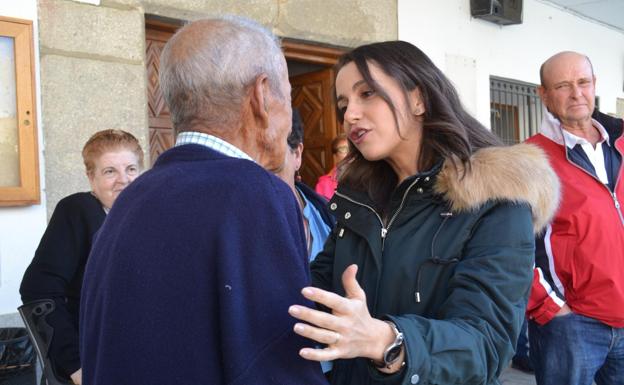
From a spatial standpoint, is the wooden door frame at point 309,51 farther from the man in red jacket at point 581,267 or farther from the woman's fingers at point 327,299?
the woman's fingers at point 327,299

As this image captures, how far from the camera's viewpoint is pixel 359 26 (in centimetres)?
561

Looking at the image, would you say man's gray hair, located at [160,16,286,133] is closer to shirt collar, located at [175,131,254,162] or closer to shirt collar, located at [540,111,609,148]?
shirt collar, located at [175,131,254,162]

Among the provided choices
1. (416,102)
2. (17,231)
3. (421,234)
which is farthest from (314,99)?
(421,234)

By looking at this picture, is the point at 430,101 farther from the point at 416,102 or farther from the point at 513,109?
the point at 513,109

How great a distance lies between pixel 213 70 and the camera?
123cm

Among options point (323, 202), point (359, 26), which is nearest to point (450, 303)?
point (323, 202)

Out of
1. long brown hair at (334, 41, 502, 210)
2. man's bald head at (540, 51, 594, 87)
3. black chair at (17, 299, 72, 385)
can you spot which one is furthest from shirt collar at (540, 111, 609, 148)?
black chair at (17, 299, 72, 385)

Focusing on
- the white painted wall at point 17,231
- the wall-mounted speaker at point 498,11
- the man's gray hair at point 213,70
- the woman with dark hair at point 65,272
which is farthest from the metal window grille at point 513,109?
the man's gray hair at point 213,70

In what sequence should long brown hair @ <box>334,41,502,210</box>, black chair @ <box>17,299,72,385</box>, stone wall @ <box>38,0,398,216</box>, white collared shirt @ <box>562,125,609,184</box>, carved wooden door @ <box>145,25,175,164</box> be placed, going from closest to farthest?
long brown hair @ <box>334,41,502,210</box>, black chair @ <box>17,299,72,385</box>, white collared shirt @ <box>562,125,609,184</box>, stone wall @ <box>38,0,398,216</box>, carved wooden door @ <box>145,25,175,164</box>

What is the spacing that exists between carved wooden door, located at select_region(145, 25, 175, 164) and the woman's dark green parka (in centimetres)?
307

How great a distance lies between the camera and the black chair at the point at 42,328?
255cm

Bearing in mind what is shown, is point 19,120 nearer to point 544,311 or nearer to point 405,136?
point 405,136

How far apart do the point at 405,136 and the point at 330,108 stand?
13.6 ft

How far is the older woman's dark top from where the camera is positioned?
2.58 m
